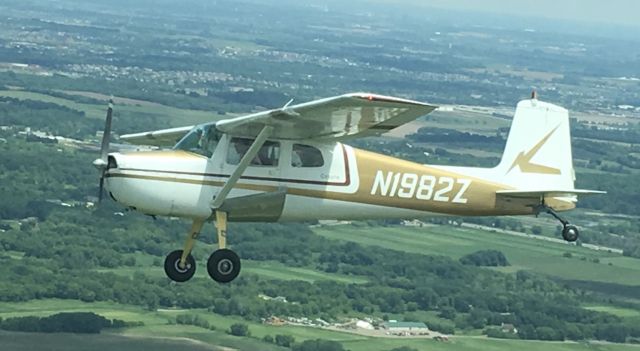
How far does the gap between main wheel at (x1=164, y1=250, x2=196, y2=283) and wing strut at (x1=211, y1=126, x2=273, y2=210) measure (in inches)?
50.6

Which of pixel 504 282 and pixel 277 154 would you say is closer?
pixel 277 154

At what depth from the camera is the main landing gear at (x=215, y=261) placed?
25953 millimetres

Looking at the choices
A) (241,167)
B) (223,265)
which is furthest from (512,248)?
Answer: (241,167)

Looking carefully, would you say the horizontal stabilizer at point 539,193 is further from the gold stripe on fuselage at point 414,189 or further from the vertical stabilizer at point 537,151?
the vertical stabilizer at point 537,151

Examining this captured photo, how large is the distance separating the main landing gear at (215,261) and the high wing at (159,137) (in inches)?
96.6

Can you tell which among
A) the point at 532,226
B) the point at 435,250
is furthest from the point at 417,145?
the point at 435,250

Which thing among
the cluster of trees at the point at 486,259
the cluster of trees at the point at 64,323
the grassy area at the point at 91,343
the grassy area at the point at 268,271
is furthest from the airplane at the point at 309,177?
the cluster of trees at the point at 486,259

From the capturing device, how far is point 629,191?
130 m

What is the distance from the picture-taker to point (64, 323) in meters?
68.6

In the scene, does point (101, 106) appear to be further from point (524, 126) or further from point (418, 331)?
point (524, 126)

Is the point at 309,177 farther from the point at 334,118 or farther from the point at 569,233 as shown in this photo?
the point at 569,233

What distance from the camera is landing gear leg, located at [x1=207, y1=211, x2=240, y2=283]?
1021 inches

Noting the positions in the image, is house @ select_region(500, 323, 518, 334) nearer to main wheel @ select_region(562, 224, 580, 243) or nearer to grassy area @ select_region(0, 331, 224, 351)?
grassy area @ select_region(0, 331, 224, 351)

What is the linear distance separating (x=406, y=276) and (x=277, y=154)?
203 ft
